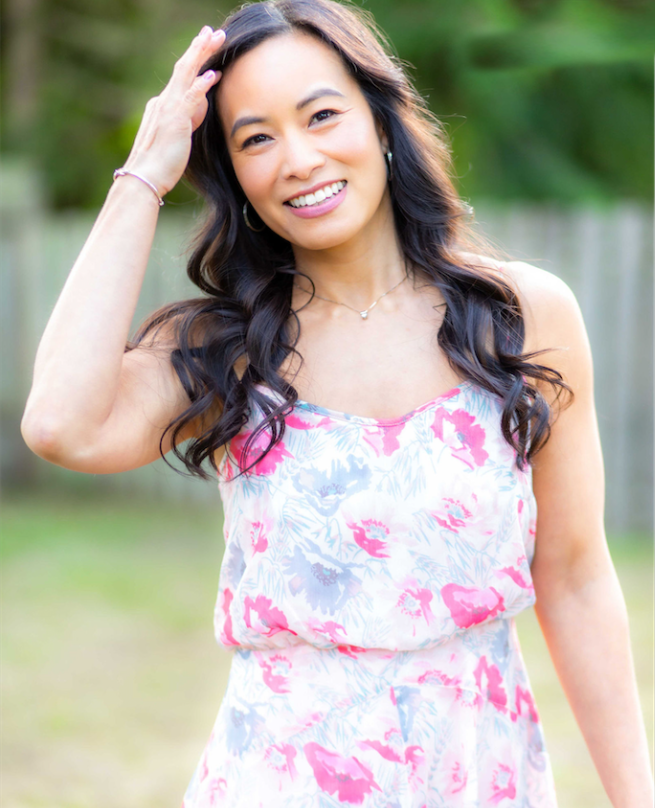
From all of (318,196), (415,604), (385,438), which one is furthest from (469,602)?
(318,196)

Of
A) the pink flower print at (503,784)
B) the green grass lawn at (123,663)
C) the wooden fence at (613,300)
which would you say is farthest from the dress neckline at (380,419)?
the wooden fence at (613,300)

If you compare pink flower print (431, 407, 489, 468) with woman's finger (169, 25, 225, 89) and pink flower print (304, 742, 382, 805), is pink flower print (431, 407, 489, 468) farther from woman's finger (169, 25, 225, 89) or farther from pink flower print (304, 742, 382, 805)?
woman's finger (169, 25, 225, 89)

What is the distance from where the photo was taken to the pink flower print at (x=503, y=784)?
5.43ft

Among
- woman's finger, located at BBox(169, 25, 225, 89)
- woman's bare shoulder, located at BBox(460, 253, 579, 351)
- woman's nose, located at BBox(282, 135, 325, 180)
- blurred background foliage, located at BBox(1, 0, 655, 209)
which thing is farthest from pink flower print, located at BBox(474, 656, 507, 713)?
blurred background foliage, located at BBox(1, 0, 655, 209)

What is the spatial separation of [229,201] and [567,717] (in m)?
2.83

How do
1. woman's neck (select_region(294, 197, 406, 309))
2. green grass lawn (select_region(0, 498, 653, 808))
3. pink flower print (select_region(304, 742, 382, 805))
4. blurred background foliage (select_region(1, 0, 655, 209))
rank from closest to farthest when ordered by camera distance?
pink flower print (select_region(304, 742, 382, 805)), woman's neck (select_region(294, 197, 406, 309)), green grass lawn (select_region(0, 498, 653, 808)), blurred background foliage (select_region(1, 0, 655, 209))

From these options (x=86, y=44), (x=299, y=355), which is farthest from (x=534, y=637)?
(x=86, y=44)

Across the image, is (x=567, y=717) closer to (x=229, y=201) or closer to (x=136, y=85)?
(x=229, y=201)

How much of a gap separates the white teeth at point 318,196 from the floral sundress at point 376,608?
0.37 m

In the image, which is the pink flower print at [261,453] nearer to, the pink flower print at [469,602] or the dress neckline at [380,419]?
the dress neckline at [380,419]

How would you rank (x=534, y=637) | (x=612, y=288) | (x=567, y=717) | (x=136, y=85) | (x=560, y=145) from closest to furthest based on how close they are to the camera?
(x=567, y=717) < (x=534, y=637) < (x=612, y=288) < (x=560, y=145) < (x=136, y=85)

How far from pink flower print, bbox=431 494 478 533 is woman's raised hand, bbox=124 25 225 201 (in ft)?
2.46

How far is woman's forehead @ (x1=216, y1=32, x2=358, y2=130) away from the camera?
1682 millimetres

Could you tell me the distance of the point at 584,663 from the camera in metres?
1.74
